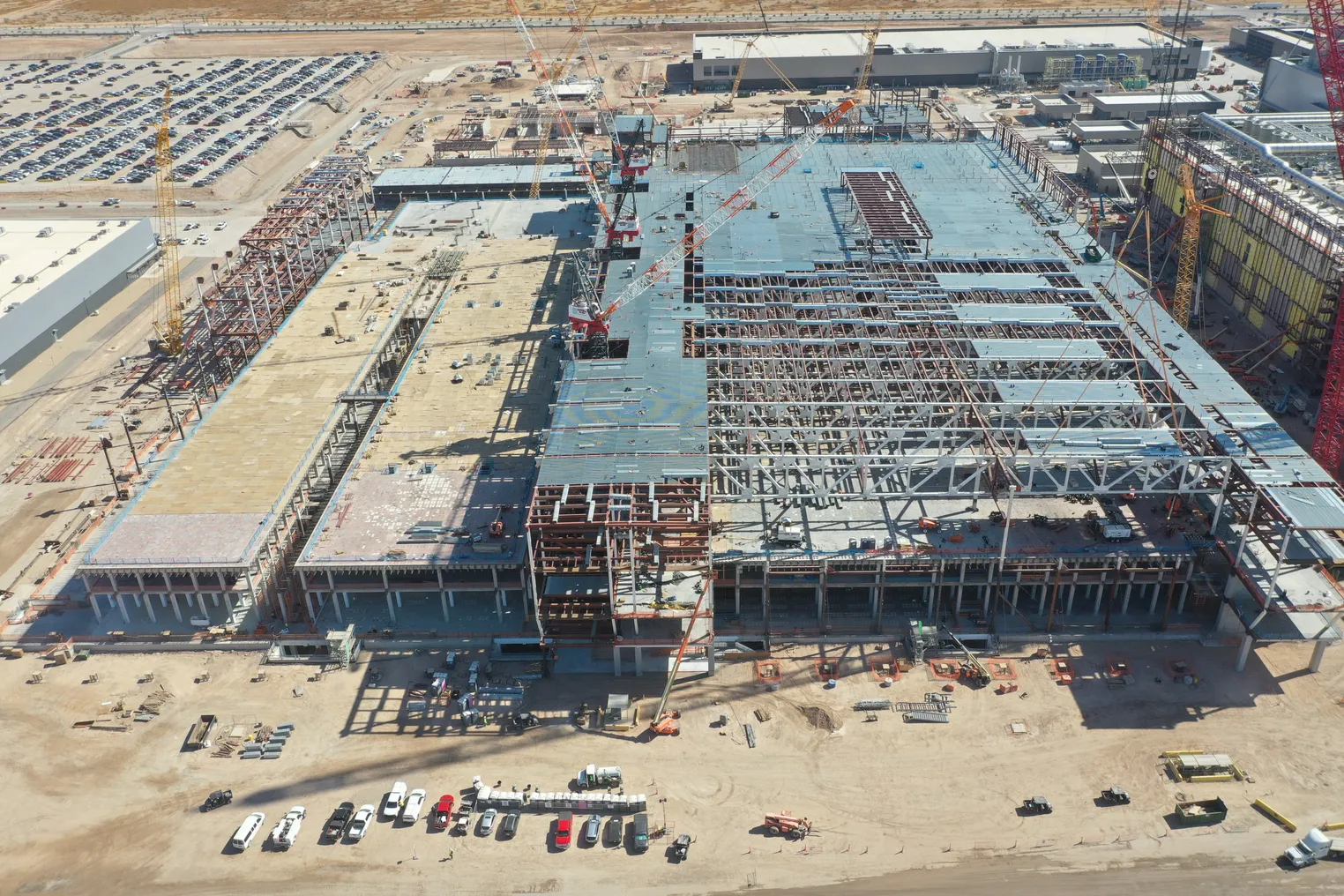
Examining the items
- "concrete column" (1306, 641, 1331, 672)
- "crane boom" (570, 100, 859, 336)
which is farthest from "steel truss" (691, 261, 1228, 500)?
"concrete column" (1306, 641, 1331, 672)

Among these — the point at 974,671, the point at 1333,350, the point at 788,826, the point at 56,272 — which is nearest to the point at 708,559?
the point at 788,826

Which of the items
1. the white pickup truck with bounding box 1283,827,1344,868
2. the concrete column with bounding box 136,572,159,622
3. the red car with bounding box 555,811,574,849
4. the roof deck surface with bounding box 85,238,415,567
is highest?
the roof deck surface with bounding box 85,238,415,567

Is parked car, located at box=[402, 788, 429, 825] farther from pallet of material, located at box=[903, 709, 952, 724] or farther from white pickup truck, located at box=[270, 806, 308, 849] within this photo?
pallet of material, located at box=[903, 709, 952, 724]

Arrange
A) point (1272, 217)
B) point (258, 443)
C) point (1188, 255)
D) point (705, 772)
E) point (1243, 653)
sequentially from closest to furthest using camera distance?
point (705, 772) < point (1243, 653) < point (258, 443) < point (1272, 217) < point (1188, 255)

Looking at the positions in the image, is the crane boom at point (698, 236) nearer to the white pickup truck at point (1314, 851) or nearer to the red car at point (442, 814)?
the red car at point (442, 814)

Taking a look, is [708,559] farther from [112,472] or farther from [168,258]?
[168,258]
